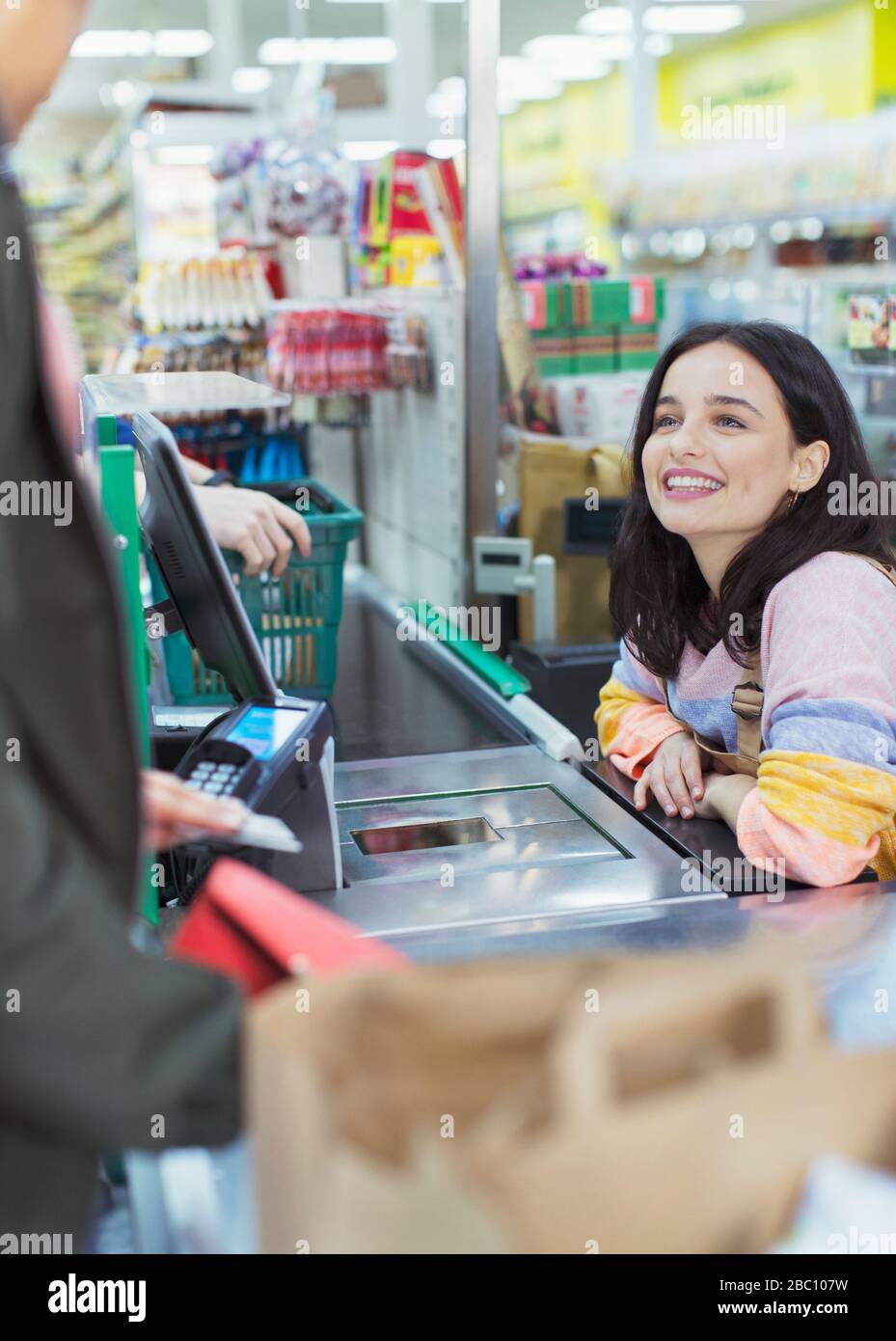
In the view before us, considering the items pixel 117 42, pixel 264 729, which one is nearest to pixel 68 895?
pixel 264 729

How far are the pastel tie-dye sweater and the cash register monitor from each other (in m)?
0.67

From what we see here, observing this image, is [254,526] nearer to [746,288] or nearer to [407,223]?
[407,223]

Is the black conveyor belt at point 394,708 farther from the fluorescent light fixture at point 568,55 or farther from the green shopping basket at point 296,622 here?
the fluorescent light fixture at point 568,55

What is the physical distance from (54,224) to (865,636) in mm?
11483

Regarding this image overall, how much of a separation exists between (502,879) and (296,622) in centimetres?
116

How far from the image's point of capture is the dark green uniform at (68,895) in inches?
33.2

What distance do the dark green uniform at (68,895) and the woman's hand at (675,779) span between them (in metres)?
1.25

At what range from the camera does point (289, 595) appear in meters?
2.79

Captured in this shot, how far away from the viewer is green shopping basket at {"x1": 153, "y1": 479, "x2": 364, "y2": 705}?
273cm

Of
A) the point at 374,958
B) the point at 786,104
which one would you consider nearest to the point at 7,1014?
the point at 374,958
